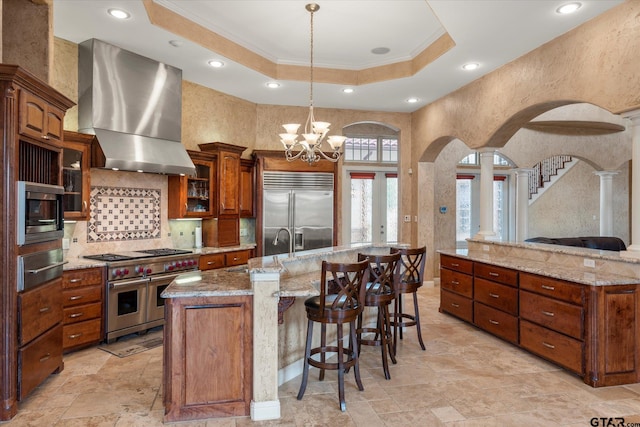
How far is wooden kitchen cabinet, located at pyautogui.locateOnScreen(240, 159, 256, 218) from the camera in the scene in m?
6.13

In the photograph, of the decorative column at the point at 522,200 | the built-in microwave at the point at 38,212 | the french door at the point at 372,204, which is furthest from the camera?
the french door at the point at 372,204

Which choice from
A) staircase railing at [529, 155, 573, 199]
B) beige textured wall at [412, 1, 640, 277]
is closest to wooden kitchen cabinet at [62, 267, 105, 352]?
beige textured wall at [412, 1, 640, 277]

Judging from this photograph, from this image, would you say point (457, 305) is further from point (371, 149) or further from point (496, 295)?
point (371, 149)

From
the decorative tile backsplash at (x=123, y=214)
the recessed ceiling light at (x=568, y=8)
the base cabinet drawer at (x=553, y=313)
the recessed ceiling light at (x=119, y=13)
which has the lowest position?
the base cabinet drawer at (x=553, y=313)

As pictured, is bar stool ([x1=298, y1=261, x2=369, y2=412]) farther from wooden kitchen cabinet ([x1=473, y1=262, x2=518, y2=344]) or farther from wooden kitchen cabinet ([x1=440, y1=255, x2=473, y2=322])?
wooden kitchen cabinet ([x1=440, y1=255, x2=473, y2=322])

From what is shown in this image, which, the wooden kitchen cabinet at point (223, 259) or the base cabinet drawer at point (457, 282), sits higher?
→ the wooden kitchen cabinet at point (223, 259)

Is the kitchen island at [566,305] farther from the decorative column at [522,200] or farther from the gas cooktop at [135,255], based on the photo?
the decorative column at [522,200]

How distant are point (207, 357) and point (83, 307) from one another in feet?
6.58

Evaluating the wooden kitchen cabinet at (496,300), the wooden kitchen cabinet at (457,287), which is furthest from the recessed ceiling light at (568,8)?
the wooden kitchen cabinet at (457,287)

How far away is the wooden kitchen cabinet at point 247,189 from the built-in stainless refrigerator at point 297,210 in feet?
0.65

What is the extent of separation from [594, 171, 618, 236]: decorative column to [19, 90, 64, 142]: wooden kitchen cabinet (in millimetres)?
9814

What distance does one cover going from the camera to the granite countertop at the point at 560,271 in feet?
10.6

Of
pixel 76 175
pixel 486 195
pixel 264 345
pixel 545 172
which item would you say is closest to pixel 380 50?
pixel 486 195

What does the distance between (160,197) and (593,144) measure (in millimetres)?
8541
